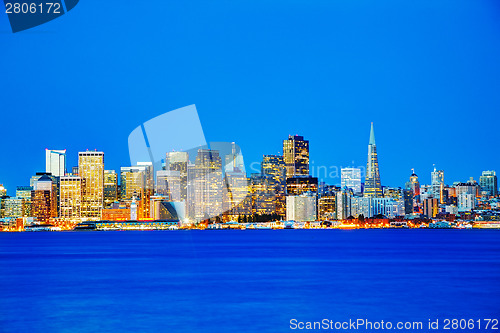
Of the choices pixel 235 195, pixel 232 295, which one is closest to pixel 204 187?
pixel 235 195

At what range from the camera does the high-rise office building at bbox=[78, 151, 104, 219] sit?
620ft

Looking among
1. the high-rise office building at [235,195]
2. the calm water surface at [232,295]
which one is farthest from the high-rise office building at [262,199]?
the calm water surface at [232,295]

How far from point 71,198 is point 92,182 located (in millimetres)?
7429

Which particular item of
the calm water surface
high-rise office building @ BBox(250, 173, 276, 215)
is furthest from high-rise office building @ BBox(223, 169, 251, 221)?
the calm water surface

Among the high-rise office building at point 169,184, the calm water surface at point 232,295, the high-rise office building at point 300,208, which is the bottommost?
the calm water surface at point 232,295

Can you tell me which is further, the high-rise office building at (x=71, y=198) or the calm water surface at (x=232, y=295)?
the high-rise office building at (x=71, y=198)

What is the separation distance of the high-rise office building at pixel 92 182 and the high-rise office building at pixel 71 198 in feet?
4.08

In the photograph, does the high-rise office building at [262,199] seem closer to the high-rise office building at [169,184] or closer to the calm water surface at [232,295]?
the high-rise office building at [169,184]

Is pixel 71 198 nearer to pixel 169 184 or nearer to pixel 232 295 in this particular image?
pixel 169 184

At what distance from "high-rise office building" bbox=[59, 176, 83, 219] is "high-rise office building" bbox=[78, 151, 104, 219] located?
1.24 metres

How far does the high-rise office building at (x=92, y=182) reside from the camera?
620 feet

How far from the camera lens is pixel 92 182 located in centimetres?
19362

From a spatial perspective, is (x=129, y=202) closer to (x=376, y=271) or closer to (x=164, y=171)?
(x=164, y=171)

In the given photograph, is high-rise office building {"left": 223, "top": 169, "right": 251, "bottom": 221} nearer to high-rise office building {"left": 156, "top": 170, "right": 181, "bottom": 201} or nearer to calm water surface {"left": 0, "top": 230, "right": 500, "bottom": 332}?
high-rise office building {"left": 156, "top": 170, "right": 181, "bottom": 201}
